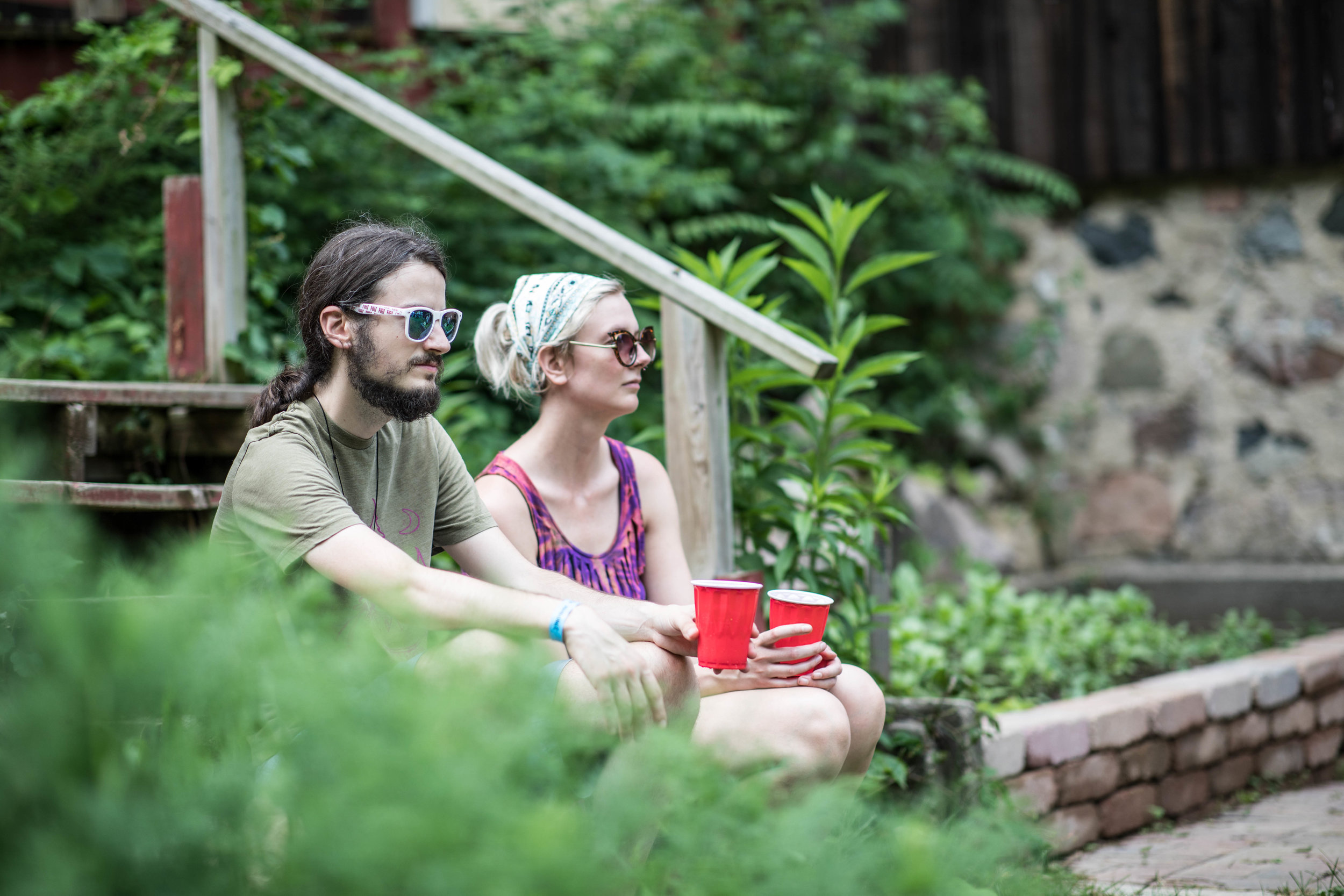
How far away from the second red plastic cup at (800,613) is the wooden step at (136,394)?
134 centimetres

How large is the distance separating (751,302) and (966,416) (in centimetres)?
316

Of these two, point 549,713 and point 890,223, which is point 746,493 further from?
point 890,223

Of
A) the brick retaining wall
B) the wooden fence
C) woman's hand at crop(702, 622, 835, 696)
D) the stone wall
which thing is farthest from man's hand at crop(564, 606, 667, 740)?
the wooden fence

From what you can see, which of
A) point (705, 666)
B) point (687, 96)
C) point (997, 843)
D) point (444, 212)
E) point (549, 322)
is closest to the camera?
point (997, 843)

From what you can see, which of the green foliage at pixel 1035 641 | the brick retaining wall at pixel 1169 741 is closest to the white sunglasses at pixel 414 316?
the brick retaining wall at pixel 1169 741

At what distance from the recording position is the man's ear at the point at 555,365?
7.87 ft

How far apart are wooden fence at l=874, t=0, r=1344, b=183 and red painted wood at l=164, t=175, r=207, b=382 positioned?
4.06m

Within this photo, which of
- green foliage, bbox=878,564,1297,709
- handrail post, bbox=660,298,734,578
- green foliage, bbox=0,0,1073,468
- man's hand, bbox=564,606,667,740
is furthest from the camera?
green foliage, bbox=878,564,1297,709

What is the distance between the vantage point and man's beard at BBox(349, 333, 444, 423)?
200 centimetres

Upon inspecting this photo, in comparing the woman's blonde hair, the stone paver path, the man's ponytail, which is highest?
the woman's blonde hair

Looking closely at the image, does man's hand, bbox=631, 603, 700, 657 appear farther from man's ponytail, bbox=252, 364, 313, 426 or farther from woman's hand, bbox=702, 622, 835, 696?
man's ponytail, bbox=252, 364, 313, 426

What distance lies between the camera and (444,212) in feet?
14.3

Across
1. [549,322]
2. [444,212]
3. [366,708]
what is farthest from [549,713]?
[444,212]

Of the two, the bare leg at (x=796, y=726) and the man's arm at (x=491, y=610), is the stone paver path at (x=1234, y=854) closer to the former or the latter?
the bare leg at (x=796, y=726)
